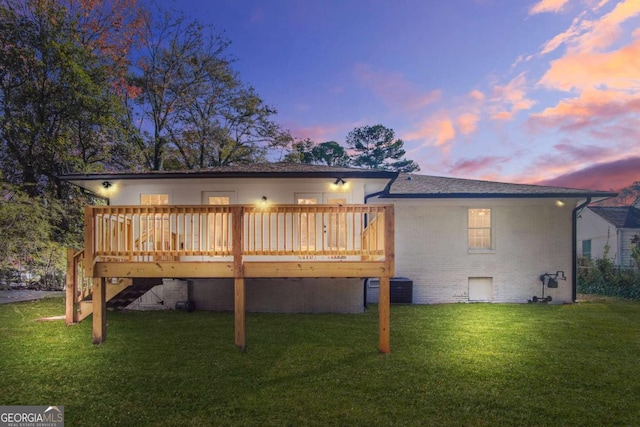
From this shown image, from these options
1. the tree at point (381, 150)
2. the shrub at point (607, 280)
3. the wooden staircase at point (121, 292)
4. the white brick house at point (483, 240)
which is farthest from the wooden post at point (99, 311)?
the tree at point (381, 150)

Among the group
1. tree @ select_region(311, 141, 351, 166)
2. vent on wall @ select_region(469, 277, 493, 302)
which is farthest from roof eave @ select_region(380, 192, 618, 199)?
tree @ select_region(311, 141, 351, 166)

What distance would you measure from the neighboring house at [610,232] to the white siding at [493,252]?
24.1 feet

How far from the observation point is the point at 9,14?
12.4 m

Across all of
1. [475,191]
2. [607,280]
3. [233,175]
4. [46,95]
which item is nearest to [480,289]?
[475,191]

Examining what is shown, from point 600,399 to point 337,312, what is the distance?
5651mm

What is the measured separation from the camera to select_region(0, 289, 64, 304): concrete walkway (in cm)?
1050

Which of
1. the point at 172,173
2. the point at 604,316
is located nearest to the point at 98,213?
the point at 172,173

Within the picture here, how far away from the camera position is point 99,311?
6137mm

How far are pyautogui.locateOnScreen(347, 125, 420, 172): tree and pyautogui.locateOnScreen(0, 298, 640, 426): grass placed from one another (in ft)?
66.9

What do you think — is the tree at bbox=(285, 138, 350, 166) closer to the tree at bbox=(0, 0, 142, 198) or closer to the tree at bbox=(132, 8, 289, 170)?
the tree at bbox=(132, 8, 289, 170)

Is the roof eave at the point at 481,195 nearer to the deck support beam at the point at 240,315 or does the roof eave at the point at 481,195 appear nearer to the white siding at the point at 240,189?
the white siding at the point at 240,189

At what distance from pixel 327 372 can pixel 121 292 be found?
18.4 ft

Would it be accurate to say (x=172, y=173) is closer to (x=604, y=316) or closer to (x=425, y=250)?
(x=425, y=250)

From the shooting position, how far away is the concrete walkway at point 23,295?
1050cm
